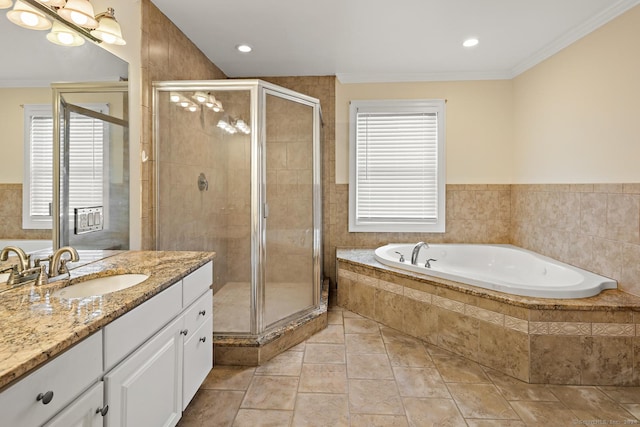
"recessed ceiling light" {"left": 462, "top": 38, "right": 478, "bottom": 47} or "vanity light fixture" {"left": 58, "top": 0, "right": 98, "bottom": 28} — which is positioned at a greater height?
"recessed ceiling light" {"left": 462, "top": 38, "right": 478, "bottom": 47}

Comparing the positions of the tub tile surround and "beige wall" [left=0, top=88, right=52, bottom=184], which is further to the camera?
the tub tile surround

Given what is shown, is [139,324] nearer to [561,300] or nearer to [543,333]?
[543,333]

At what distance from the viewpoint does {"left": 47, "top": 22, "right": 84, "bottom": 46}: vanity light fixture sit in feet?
4.84

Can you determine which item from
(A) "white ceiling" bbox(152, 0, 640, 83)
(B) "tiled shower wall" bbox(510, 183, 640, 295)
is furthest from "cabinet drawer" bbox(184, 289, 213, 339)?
(B) "tiled shower wall" bbox(510, 183, 640, 295)

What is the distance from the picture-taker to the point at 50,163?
55.7 inches

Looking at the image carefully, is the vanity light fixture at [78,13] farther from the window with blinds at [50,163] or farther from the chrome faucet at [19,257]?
the chrome faucet at [19,257]

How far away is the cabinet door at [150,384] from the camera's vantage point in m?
1.05

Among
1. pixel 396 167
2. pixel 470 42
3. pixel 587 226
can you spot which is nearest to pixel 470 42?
pixel 470 42

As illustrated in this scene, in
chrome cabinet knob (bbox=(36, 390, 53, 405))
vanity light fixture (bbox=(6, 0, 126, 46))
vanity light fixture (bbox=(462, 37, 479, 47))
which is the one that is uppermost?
vanity light fixture (bbox=(462, 37, 479, 47))

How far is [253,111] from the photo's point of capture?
2.23m

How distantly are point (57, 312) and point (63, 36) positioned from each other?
133 cm

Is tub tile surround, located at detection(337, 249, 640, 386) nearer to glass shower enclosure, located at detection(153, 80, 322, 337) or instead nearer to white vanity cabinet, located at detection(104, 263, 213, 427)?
glass shower enclosure, located at detection(153, 80, 322, 337)

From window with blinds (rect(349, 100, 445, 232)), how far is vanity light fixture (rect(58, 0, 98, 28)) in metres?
2.54

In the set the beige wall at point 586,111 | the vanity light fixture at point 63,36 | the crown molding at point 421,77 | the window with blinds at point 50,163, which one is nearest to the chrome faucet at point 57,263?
the window with blinds at point 50,163
